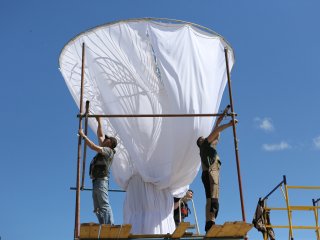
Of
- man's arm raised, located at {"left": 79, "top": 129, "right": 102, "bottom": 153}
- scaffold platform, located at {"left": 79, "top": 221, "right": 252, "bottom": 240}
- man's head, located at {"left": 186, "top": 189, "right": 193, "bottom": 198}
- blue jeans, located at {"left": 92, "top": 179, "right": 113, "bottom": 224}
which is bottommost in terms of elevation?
scaffold platform, located at {"left": 79, "top": 221, "right": 252, "bottom": 240}

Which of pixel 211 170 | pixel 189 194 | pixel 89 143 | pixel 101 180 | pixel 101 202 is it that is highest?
pixel 89 143

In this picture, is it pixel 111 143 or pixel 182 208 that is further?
pixel 182 208

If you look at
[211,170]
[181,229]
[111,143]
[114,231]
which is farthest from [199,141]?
[114,231]

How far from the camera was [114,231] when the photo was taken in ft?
20.5

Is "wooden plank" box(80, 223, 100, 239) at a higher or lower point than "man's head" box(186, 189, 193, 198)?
lower

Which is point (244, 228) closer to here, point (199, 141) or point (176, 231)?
point (176, 231)

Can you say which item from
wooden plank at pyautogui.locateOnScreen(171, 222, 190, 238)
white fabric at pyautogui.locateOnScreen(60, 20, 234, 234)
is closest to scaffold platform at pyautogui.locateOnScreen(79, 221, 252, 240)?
wooden plank at pyautogui.locateOnScreen(171, 222, 190, 238)


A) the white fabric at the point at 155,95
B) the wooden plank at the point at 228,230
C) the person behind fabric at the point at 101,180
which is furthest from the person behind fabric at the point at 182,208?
the wooden plank at the point at 228,230

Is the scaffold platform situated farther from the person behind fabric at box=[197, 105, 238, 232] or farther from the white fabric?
the white fabric

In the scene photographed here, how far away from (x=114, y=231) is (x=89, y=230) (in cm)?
35

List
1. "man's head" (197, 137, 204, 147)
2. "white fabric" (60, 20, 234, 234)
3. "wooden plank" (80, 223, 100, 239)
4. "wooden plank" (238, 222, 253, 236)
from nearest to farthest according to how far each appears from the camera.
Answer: "wooden plank" (80, 223, 100, 239)
"wooden plank" (238, 222, 253, 236)
"man's head" (197, 137, 204, 147)
"white fabric" (60, 20, 234, 234)

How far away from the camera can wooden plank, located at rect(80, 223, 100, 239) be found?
237 inches

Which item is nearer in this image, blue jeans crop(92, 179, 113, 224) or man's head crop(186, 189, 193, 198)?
blue jeans crop(92, 179, 113, 224)

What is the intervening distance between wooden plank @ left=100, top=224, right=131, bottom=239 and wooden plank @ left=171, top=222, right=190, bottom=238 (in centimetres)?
70
